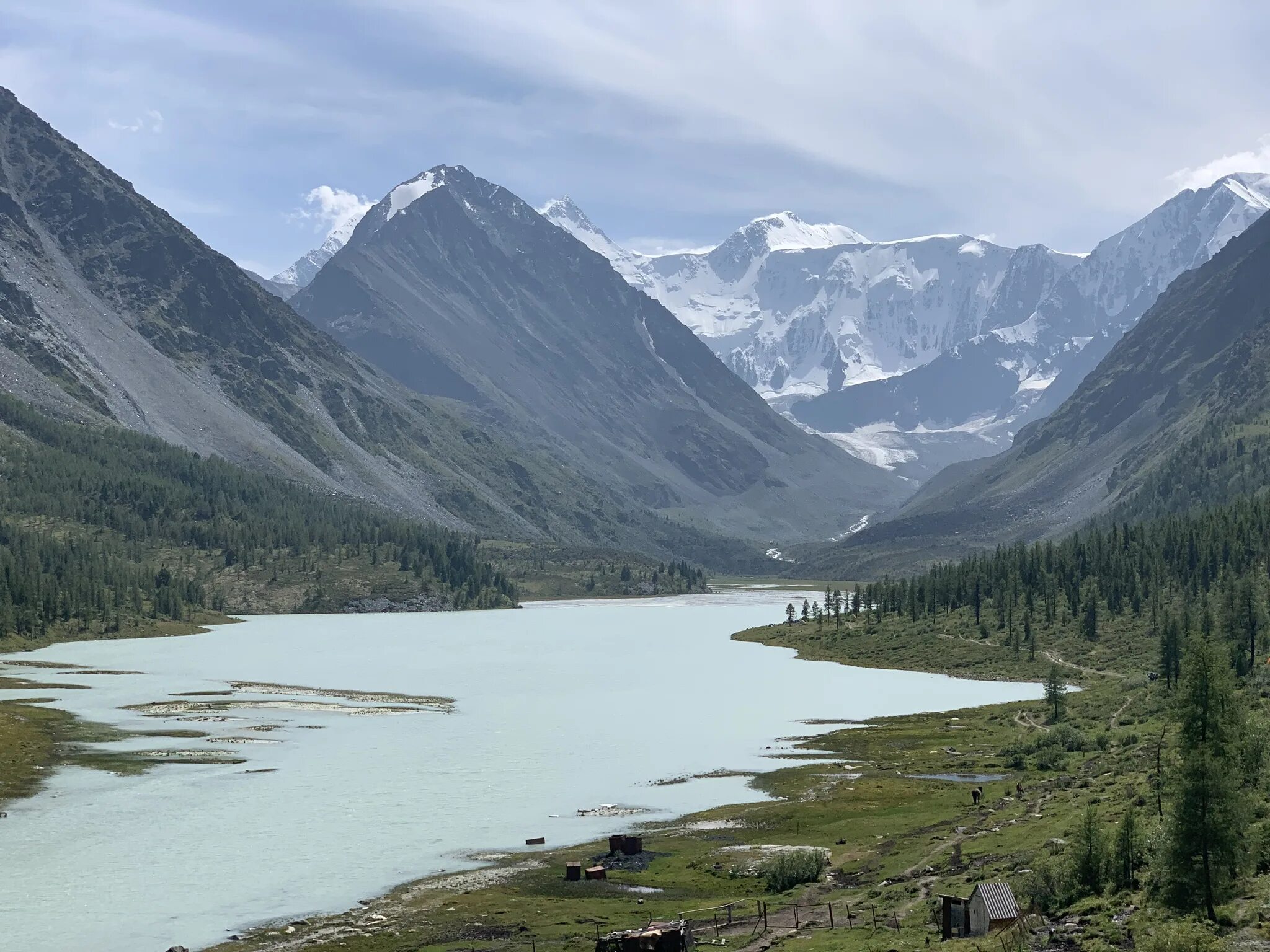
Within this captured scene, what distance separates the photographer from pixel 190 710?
5084 inches

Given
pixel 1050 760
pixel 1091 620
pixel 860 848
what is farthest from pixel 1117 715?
pixel 1091 620

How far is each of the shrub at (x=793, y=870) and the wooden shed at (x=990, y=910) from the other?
15.3m

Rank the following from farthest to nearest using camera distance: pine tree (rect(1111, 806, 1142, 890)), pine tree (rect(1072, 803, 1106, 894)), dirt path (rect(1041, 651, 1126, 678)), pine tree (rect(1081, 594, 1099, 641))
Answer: pine tree (rect(1081, 594, 1099, 641)) < dirt path (rect(1041, 651, 1126, 678)) < pine tree (rect(1072, 803, 1106, 894)) < pine tree (rect(1111, 806, 1142, 890))

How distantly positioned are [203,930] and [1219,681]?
4355 cm

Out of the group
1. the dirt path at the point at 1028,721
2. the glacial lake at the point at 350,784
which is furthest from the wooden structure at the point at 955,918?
the dirt path at the point at 1028,721

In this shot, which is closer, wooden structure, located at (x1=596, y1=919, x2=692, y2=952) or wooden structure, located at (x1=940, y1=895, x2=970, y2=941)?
wooden structure, located at (x1=940, y1=895, x2=970, y2=941)

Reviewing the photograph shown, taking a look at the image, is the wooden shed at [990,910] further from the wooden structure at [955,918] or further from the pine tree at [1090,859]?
the pine tree at [1090,859]

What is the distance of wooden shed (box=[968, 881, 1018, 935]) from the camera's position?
4872cm

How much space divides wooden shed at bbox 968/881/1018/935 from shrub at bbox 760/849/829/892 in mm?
15326

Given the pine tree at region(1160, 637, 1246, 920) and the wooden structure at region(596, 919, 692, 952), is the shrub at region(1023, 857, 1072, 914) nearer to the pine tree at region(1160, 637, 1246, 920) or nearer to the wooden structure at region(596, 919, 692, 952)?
the pine tree at region(1160, 637, 1246, 920)

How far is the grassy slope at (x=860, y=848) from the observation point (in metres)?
55.2

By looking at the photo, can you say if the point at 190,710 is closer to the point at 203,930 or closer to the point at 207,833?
the point at 207,833

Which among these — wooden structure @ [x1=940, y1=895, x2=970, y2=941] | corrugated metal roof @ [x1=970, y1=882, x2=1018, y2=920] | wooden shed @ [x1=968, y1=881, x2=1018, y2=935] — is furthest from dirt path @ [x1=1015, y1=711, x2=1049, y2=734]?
wooden structure @ [x1=940, y1=895, x2=970, y2=941]

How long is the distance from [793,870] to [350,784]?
3843 centimetres
